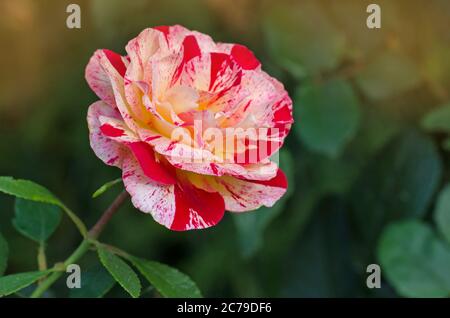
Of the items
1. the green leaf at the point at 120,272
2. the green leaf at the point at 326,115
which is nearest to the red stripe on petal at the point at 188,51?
the green leaf at the point at 120,272

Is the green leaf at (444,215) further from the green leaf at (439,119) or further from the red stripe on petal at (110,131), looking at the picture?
the red stripe on petal at (110,131)

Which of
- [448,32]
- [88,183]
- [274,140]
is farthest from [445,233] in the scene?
[88,183]

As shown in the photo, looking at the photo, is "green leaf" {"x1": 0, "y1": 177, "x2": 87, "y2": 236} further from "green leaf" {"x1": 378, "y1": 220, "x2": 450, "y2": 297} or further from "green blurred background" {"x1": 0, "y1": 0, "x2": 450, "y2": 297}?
"green leaf" {"x1": 378, "y1": 220, "x2": 450, "y2": 297}

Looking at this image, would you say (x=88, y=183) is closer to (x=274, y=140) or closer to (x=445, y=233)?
(x=445, y=233)

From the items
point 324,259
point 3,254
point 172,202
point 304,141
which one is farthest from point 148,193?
point 324,259

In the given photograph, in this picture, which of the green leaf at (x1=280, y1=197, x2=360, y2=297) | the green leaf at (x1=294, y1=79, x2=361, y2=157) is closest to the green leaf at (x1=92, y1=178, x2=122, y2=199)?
the green leaf at (x1=294, y1=79, x2=361, y2=157)

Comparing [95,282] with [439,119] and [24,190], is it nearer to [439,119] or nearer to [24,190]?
[24,190]
